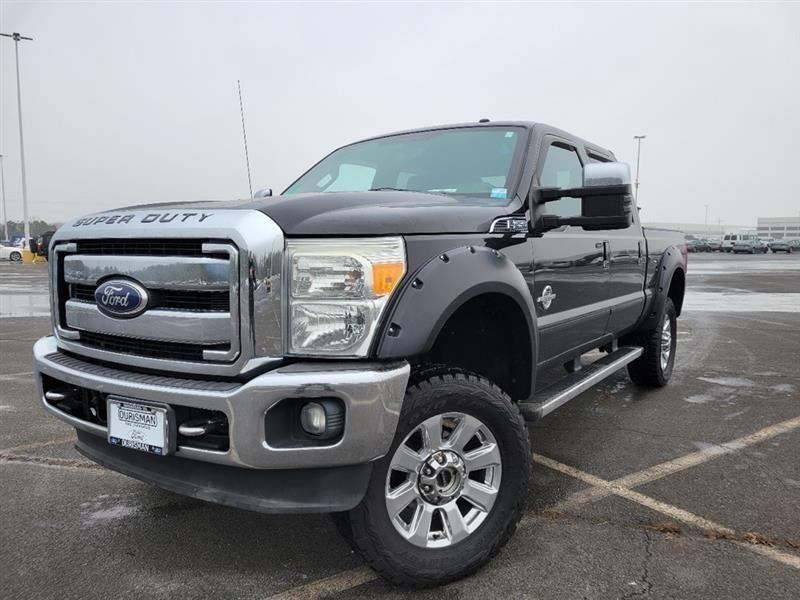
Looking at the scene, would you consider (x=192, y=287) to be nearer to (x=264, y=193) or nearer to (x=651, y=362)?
(x=264, y=193)

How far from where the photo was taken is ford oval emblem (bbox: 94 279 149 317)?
2.38 meters

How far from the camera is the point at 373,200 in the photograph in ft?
8.56

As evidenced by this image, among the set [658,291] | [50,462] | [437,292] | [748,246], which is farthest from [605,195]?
[748,246]

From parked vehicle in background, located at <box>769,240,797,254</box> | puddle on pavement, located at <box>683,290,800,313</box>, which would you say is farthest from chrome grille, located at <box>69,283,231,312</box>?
parked vehicle in background, located at <box>769,240,797,254</box>

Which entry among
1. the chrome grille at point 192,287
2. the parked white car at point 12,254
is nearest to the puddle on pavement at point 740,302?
the chrome grille at point 192,287

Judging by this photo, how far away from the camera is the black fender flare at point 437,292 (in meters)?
2.24

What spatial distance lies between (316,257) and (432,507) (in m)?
1.11

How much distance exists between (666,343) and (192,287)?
4.87 m

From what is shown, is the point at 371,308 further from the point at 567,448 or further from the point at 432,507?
the point at 567,448

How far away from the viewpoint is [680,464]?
148 inches

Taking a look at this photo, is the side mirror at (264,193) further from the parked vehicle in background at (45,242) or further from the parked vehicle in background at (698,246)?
the parked vehicle in background at (698,246)

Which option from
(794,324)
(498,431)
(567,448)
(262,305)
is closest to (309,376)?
(262,305)

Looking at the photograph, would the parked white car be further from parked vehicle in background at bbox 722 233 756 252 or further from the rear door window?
parked vehicle in background at bbox 722 233 756 252

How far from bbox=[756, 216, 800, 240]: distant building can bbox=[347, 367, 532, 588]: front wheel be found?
5915 inches
